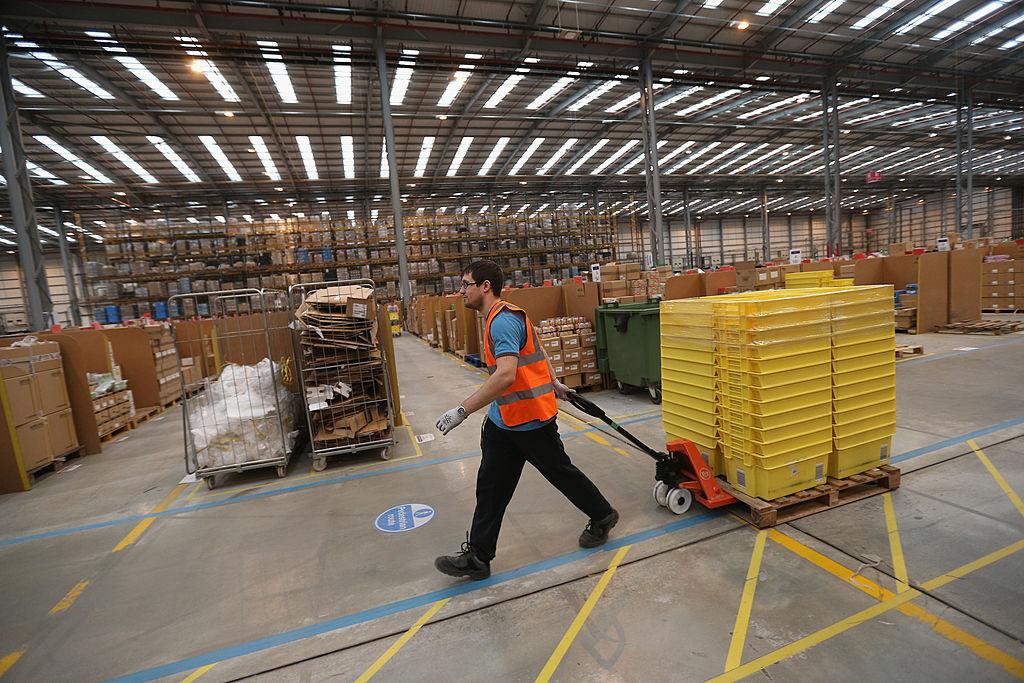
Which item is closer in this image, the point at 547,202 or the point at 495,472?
the point at 495,472

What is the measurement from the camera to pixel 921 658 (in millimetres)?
2010

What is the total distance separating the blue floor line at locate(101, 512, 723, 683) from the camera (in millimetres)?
2438

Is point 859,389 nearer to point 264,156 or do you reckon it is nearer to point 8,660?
point 8,660

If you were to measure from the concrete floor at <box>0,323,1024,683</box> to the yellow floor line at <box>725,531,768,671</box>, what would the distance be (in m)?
0.02

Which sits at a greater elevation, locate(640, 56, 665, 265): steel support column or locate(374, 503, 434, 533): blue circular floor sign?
locate(640, 56, 665, 265): steel support column

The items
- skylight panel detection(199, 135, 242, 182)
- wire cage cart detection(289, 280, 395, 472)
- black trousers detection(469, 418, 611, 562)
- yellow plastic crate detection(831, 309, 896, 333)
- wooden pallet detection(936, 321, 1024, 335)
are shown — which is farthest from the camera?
skylight panel detection(199, 135, 242, 182)

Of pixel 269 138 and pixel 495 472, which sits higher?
pixel 269 138

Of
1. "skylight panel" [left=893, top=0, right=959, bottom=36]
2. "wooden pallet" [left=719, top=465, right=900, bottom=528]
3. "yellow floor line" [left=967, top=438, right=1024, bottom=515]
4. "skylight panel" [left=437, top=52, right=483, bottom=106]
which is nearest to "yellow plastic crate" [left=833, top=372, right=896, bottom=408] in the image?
"wooden pallet" [left=719, top=465, right=900, bottom=528]

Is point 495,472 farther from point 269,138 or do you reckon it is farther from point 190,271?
point 190,271

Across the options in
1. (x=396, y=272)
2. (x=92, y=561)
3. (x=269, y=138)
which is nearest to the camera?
(x=92, y=561)

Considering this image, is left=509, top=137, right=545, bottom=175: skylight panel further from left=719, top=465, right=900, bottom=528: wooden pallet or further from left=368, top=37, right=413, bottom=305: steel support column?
left=719, top=465, right=900, bottom=528: wooden pallet

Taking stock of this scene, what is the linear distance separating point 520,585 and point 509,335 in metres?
1.58

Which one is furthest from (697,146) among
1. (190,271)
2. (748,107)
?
(190,271)

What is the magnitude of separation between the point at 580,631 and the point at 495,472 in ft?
3.17
